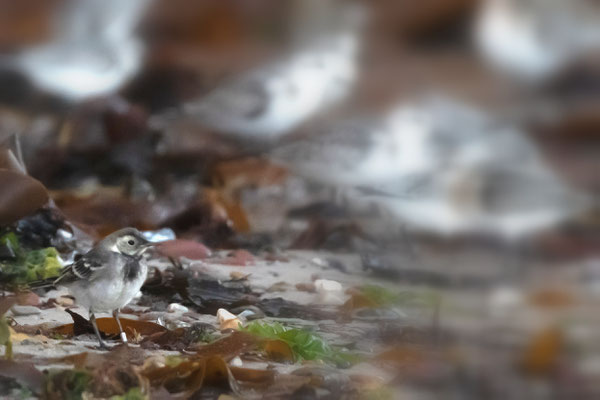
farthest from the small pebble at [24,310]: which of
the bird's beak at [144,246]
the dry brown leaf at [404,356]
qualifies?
the dry brown leaf at [404,356]

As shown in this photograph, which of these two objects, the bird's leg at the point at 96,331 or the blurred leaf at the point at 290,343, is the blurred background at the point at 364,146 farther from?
the bird's leg at the point at 96,331

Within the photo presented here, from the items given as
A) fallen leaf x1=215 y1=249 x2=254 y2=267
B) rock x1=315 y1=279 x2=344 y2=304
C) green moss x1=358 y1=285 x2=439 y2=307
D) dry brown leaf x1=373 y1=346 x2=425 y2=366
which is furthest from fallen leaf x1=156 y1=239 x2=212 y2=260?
dry brown leaf x1=373 y1=346 x2=425 y2=366

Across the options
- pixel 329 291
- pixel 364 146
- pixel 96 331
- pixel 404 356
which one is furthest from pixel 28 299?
pixel 404 356

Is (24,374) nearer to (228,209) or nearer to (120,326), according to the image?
(120,326)

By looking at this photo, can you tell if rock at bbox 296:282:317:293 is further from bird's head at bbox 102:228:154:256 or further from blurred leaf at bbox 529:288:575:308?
blurred leaf at bbox 529:288:575:308

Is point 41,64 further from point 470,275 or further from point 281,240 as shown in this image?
point 470,275

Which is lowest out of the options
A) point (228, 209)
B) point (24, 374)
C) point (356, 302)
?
point (24, 374)
